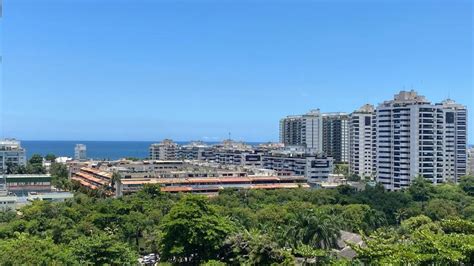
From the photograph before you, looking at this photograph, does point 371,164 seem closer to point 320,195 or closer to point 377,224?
point 320,195

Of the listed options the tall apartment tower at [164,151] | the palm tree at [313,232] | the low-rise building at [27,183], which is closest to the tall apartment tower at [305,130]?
the tall apartment tower at [164,151]

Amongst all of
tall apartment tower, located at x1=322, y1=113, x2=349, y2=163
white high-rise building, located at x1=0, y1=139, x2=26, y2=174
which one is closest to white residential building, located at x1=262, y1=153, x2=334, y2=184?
tall apartment tower, located at x1=322, y1=113, x2=349, y2=163

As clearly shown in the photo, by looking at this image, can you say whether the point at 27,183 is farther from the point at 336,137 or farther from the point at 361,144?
the point at 336,137

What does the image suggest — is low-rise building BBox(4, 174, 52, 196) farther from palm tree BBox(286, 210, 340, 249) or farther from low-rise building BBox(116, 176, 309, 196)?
palm tree BBox(286, 210, 340, 249)

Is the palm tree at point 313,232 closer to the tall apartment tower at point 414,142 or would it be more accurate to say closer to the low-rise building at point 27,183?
the tall apartment tower at point 414,142

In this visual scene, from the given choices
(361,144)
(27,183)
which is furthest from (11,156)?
(361,144)
